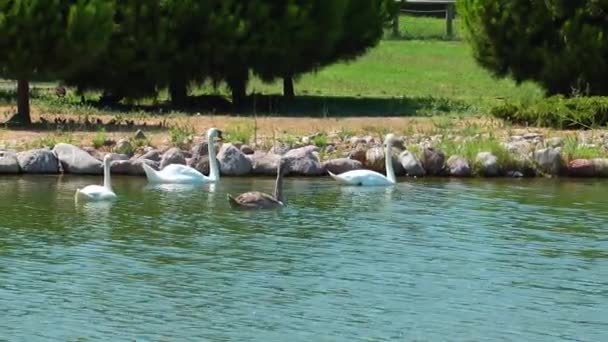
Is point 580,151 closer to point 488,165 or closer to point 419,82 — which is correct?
point 488,165

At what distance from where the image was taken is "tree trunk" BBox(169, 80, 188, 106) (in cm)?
3092

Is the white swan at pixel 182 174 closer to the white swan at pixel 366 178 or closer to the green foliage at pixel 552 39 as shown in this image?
the white swan at pixel 366 178

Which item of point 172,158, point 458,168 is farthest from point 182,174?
point 458,168

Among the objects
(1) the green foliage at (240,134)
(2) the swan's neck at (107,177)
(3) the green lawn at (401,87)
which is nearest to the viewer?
(2) the swan's neck at (107,177)

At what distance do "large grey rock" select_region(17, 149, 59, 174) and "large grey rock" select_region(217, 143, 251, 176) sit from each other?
2303 millimetres

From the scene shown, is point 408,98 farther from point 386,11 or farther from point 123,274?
point 123,274

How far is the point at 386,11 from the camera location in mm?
34750

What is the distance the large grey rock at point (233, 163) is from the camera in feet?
77.7

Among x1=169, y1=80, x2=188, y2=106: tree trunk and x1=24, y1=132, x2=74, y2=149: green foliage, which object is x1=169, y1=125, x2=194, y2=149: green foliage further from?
x1=169, y1=80, x2=188, y2=106: tree trunk

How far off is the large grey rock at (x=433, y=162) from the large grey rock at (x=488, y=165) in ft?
1.66

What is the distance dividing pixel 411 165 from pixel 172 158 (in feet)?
11.0

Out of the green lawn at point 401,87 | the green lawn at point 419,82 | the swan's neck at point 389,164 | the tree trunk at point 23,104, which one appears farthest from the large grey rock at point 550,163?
the tree trunk at point 23,104

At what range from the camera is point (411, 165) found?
23.9m

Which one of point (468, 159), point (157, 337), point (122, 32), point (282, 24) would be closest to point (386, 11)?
point (282, 24)
